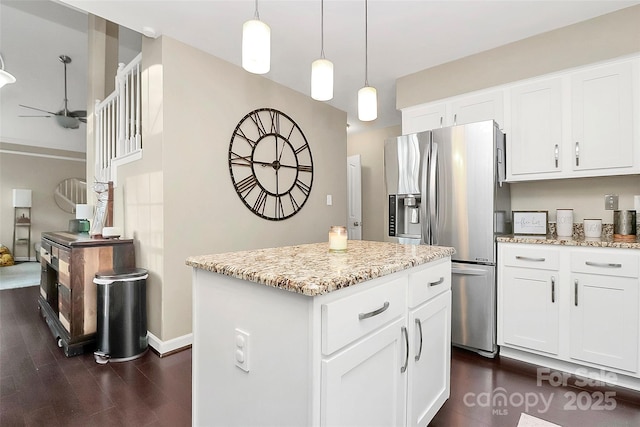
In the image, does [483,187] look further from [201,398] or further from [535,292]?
[201,398]

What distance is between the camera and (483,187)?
246 centimetres

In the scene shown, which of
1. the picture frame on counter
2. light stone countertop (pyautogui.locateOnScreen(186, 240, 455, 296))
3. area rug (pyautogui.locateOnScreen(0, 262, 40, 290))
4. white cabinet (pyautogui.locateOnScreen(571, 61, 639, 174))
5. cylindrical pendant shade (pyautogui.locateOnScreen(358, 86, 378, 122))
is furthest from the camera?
area rug (pyautogui.locateOnScreen(0, 262, 40, 290))

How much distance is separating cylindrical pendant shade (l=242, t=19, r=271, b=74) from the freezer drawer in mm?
2169

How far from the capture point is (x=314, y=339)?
2.89 ft

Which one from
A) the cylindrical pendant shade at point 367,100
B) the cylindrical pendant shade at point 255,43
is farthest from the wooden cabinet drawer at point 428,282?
the cylindrical pendant shade at point 255,43

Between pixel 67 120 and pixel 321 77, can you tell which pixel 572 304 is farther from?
pixel 67 120

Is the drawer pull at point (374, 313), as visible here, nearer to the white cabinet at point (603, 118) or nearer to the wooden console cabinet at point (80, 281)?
the white cabinet at point (603, 118)

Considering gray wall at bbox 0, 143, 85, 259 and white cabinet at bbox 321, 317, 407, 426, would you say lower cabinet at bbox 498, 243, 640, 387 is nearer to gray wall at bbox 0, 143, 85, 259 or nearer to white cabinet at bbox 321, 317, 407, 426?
white cabinet at bbox 321, 317, 407, 426

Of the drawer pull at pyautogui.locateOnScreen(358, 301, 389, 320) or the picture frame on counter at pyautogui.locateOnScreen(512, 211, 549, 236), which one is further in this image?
the picture frame on counter at pyautogui.locateOnScreen(512, 211, 549, 236)

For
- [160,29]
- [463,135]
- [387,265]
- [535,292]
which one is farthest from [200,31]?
[535,292]

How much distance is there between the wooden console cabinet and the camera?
2385 mm

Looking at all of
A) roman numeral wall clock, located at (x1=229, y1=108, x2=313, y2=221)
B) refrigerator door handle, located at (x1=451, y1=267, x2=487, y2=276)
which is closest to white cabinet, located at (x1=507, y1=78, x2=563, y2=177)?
refrigerator door handle, located at (x1=451, y1=267, x2=487, y2=276)

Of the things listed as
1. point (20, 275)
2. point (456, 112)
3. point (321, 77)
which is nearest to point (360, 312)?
point (321, 77)

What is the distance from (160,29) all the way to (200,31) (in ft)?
0.98
